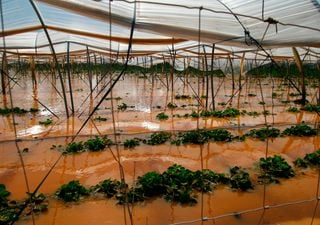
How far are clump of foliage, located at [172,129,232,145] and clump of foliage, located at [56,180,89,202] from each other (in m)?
3.61

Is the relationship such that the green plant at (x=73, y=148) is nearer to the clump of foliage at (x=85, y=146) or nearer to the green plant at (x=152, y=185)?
the clump of foliage at (x=85, y=146)

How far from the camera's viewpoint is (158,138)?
9.29 meters

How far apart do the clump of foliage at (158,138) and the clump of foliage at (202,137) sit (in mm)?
304

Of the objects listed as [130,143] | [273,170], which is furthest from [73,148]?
[273,170]

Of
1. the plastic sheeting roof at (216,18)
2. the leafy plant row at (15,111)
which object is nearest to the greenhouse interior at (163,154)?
the plastic sheeting roof at (216,18)

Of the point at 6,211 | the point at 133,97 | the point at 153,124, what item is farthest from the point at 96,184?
the point at 133,97

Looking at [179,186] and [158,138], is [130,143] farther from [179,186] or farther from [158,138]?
[179,186]

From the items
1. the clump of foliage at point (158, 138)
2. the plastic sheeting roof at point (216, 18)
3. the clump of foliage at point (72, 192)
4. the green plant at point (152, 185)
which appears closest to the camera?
the plastic sheeting roof at point (216, 18)

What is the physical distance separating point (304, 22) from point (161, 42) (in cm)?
279

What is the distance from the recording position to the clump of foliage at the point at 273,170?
21.5ft

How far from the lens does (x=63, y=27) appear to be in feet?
24.9

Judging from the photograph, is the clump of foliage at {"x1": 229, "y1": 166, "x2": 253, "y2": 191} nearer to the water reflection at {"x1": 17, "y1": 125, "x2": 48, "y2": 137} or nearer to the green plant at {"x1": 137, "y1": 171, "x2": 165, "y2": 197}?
the green plant at {"x1": 137, "y1": 171, "x2": 165, "y2": 197}

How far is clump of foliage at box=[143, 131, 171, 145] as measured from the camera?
358 inches

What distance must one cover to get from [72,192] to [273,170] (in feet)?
13.1
